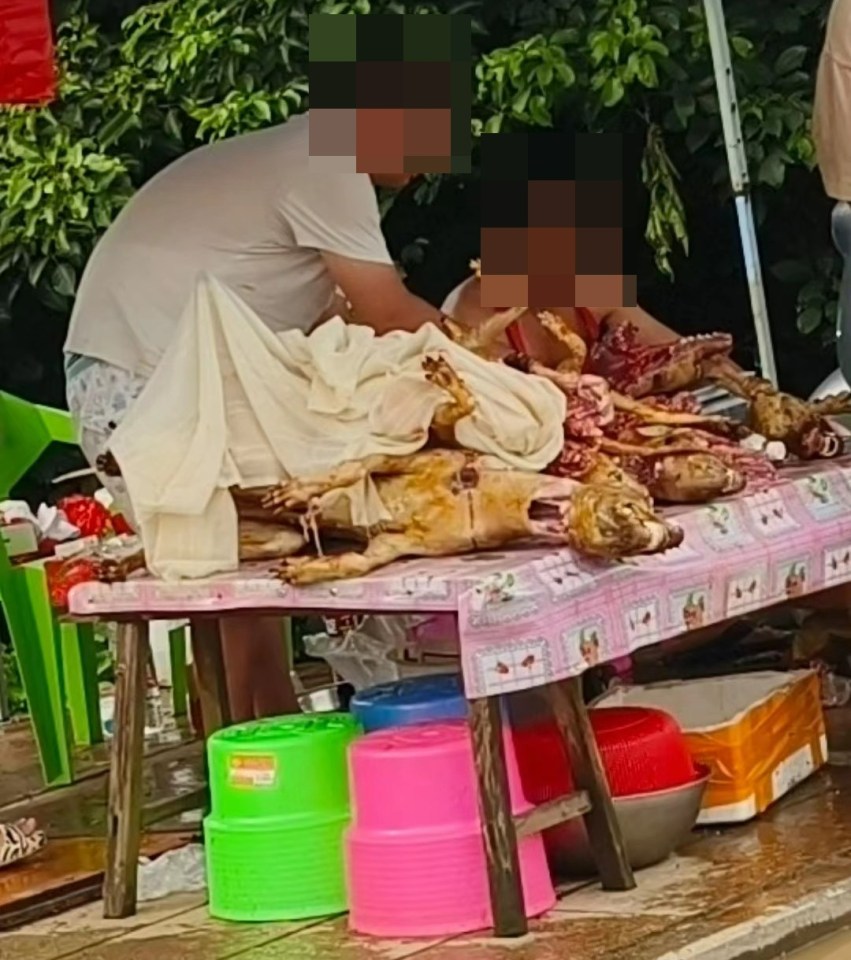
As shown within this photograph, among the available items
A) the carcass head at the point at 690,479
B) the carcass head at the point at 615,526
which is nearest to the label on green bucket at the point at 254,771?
the carcass head at the point at 615,526

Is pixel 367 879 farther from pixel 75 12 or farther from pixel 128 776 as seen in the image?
pixel 75 12

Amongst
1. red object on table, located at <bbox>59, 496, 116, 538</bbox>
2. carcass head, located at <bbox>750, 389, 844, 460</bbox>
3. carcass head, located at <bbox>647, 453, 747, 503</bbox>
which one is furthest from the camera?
red object on table, located at <bbox>59, 496, 116, 538</bbox>

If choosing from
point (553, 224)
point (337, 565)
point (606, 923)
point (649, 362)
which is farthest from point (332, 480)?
point (649, 362)

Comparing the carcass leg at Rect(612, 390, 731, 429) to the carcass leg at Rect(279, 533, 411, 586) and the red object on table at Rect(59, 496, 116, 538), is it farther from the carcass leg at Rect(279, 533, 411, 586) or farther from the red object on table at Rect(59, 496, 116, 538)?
the red object on table at Rect(59, 496, 116, 538)

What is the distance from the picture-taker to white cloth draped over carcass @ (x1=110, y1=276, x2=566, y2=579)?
9.95 feet

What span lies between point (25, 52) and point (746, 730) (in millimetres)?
2589

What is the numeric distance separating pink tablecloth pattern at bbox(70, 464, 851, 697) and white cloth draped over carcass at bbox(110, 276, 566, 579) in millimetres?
106

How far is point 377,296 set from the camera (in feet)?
11.2

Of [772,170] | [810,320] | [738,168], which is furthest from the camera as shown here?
[810,320]

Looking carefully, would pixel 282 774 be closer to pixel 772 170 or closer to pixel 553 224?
pixel 553 224

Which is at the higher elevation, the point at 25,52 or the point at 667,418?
the point at 25,52

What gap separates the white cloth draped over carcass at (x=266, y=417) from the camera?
3.03 m

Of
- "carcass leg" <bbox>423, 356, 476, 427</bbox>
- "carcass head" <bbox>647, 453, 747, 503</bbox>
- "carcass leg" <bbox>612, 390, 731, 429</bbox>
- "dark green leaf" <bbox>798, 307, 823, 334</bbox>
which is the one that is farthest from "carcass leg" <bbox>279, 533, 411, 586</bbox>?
"dark green leaf" <bbox>798, 307, 823, 334</bbox>

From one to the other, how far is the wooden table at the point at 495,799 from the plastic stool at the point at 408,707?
0.15 metres
